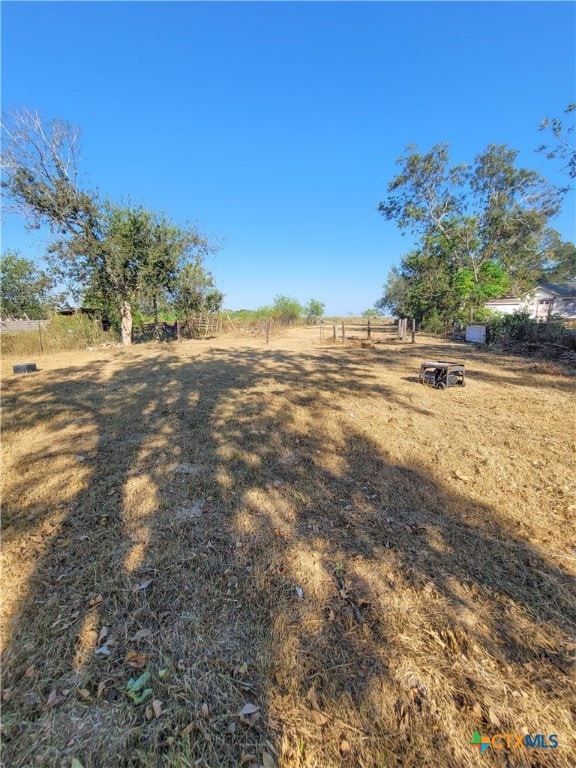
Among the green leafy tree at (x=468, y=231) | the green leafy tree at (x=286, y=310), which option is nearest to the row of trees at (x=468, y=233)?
the green leafy tree at (x=468, y=231)

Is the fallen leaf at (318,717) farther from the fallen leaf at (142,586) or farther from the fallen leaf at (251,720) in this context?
the fallen leaf at (142,586)

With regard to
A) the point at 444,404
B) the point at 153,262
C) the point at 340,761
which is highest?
the point at 153,262

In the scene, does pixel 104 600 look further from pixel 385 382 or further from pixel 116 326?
pixel 116 326

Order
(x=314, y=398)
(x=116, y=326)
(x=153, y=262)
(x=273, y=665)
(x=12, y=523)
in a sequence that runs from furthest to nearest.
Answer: (x=116, y=326)
(x=153, y=262)
(x=314, y=398)
(x=12, y=523)
(x=273, y=665)

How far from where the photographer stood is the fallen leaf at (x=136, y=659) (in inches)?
53.1

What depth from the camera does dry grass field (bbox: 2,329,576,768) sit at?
1.15 metres

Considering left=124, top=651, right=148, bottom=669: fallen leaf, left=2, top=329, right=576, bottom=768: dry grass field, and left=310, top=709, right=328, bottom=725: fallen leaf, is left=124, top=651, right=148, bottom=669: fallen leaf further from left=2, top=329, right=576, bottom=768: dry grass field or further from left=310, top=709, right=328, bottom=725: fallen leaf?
left=310, top=709, right=328, bottom=725: fallen leaf

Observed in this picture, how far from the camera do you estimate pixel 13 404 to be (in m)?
5.09

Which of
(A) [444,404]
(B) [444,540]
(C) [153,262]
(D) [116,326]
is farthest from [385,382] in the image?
(D) [116,326]

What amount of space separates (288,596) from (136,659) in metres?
0.75

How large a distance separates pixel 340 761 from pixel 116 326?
19475mm

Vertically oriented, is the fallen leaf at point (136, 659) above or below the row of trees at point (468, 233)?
below

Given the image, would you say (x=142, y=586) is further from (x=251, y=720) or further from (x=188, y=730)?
(x=251, y=720)

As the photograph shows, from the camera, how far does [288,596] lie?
1.68 meters
